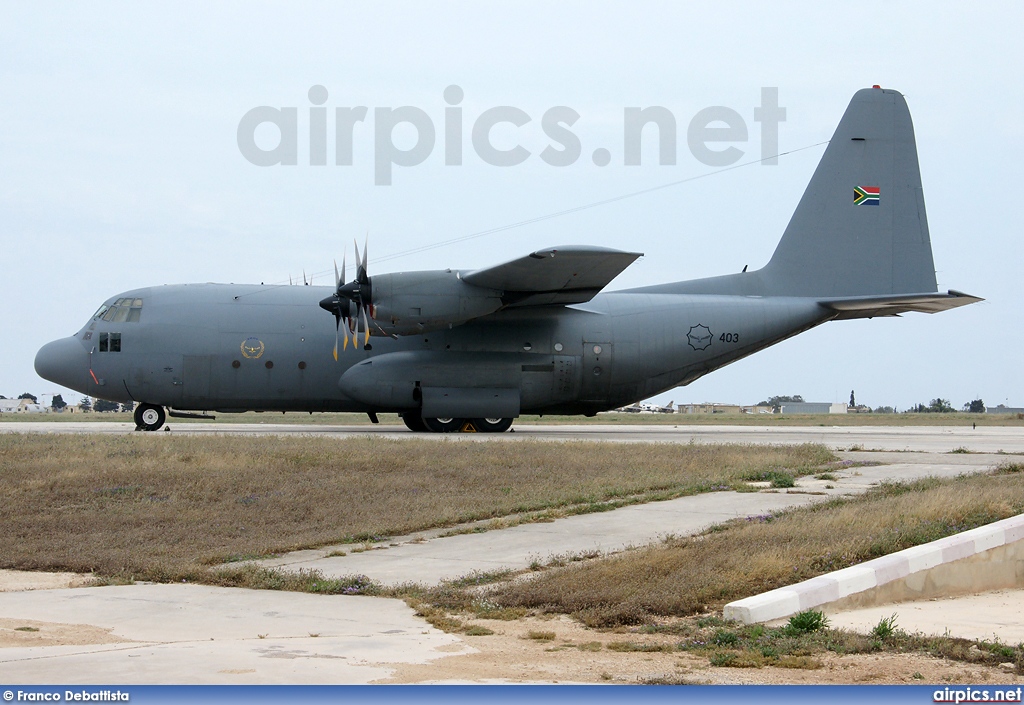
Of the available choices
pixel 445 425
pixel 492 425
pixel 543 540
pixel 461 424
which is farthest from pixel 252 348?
pixel 543 540

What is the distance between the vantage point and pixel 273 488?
14.3 meters

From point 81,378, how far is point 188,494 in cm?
1581

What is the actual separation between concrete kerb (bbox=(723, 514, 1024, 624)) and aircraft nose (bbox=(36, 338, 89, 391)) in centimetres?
2370

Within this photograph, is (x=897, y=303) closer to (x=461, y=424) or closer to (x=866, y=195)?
(x=866, y=195)

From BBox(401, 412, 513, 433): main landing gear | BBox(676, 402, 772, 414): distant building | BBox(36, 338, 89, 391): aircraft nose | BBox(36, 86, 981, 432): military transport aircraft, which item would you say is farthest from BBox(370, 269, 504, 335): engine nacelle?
BBox(676, 402, 772, 414): distant building

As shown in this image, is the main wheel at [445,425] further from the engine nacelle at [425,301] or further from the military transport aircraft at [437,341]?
the engine nacelle at [425,301]

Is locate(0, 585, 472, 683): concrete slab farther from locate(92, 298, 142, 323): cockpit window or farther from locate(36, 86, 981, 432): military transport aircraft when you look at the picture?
locate(92, 298, 142, 323): cockpit window

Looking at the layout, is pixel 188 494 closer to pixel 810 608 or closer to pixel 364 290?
pixel 810 608

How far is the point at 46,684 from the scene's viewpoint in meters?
5.43

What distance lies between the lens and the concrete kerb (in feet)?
25.4

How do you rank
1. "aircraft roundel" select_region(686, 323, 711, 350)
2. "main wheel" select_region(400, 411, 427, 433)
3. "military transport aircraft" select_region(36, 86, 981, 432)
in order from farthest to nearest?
"aircraft roundel" select_region(686, 323, 711, 350)
"main wheel" select_region(400, 411, 427, 433)
"military transport aircraft" select_region(36, 86, 981, 432)

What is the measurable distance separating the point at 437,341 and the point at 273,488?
1410 cm

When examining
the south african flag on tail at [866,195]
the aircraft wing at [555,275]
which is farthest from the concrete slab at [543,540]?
the south african flag on tail at [866,195]

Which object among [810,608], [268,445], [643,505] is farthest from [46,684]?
[268,445]
